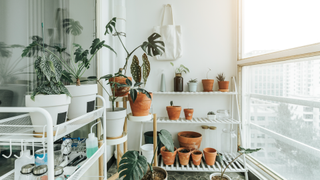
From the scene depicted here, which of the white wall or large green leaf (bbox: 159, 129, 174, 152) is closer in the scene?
large green leaf (bbox: 159, 129, 174, 152)

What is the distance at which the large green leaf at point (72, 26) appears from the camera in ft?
3.77

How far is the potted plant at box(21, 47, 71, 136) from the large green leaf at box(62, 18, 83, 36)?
0.57 m

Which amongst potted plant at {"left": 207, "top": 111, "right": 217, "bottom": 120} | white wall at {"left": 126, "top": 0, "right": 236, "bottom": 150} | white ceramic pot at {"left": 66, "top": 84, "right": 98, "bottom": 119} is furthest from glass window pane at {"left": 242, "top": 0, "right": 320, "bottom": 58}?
white ceramic pot at {"left": 66, "top": 84, "right": 98, "bottom": 119}

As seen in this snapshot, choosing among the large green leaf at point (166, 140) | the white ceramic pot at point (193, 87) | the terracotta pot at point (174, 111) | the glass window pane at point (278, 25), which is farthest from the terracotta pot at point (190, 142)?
the glass window pane at point (278, 25)

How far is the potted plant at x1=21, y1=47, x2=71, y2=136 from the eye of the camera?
65 centimetres

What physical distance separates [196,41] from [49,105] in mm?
1759

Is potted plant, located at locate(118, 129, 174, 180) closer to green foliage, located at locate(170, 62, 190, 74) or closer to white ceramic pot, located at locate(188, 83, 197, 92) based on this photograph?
white ceramic pot, located at locate(188, 83, 197, 92)

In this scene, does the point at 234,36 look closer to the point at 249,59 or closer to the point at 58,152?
the point at 249,59

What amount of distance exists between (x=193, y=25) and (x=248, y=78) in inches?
35.8

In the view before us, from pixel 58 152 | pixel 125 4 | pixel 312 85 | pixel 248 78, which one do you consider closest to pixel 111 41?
pixel 125 4

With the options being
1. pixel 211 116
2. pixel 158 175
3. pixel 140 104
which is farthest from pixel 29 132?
pixel 211 116

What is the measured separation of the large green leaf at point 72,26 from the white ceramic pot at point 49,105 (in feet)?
2.23

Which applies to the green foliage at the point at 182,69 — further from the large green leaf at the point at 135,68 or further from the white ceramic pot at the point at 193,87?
the large green leaf at the point at 135,68

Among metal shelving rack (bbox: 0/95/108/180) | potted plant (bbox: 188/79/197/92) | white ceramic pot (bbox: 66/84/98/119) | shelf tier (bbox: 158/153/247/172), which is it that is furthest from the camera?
potted plant (bbox: 188/79/197/92)
